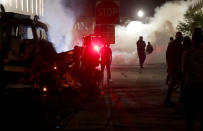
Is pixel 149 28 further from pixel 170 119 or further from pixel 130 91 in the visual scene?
pixel 170 119

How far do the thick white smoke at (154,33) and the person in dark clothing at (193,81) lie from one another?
27308 millimetres

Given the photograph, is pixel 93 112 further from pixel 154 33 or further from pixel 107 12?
pixel 154 33

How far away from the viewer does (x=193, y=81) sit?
7219 millimetres

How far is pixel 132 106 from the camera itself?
37.2 ft

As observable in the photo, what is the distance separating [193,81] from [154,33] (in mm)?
37182

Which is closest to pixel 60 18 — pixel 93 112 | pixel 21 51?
pixel 21 51

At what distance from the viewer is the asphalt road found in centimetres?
866

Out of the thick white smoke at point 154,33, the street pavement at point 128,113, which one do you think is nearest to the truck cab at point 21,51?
the street pavement at point 128,113

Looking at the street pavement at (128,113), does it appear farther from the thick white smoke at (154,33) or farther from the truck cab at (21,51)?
the thick white smoke at (154,33)

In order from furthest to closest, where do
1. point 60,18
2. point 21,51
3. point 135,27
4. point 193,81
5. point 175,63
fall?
1. point 135,27
2. point 60,18
3. point 175,63
4. point 21,51
5. point 193,81

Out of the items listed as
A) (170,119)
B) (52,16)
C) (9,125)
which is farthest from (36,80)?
(52,16)

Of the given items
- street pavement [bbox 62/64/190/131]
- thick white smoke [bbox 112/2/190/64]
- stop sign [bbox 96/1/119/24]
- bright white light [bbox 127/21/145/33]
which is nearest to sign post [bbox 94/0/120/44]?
stop sign [bbox 96/1/119/24]

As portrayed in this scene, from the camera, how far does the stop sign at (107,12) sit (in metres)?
11.7

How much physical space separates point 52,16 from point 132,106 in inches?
1281
